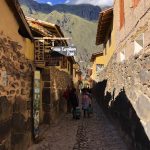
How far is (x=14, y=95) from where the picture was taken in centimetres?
895

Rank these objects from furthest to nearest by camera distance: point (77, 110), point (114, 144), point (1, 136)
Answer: point (77, 110) < point (114, 144) < point (1, 136)

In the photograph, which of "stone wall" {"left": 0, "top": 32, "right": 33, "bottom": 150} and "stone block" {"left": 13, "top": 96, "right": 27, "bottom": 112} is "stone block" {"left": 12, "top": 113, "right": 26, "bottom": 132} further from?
"stone block" {"left": 13, "top": 96, "right": 27, "bottom": 112}

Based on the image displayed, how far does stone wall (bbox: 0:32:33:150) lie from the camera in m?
7.84

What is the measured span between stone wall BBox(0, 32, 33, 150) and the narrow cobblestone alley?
3.65ft

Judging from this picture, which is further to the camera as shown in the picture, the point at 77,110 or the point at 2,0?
the point at 77,110

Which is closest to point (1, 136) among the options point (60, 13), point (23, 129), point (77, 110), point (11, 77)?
point (11, 77)

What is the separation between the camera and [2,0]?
8109mm

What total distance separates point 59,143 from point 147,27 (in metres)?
4.49

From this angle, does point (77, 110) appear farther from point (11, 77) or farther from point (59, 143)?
point (11, 77)

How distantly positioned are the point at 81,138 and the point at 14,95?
4186 mm

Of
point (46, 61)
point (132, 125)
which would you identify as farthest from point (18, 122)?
point (46, 61)

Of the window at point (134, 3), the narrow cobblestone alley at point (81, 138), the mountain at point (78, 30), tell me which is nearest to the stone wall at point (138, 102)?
the narrow cobblestone alley at point (81, 138)

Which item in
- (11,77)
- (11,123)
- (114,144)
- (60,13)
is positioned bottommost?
(114,144)

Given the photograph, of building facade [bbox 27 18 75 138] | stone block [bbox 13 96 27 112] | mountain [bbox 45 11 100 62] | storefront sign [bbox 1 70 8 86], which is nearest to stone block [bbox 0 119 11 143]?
stone block [bbox 13 96 27 112]
